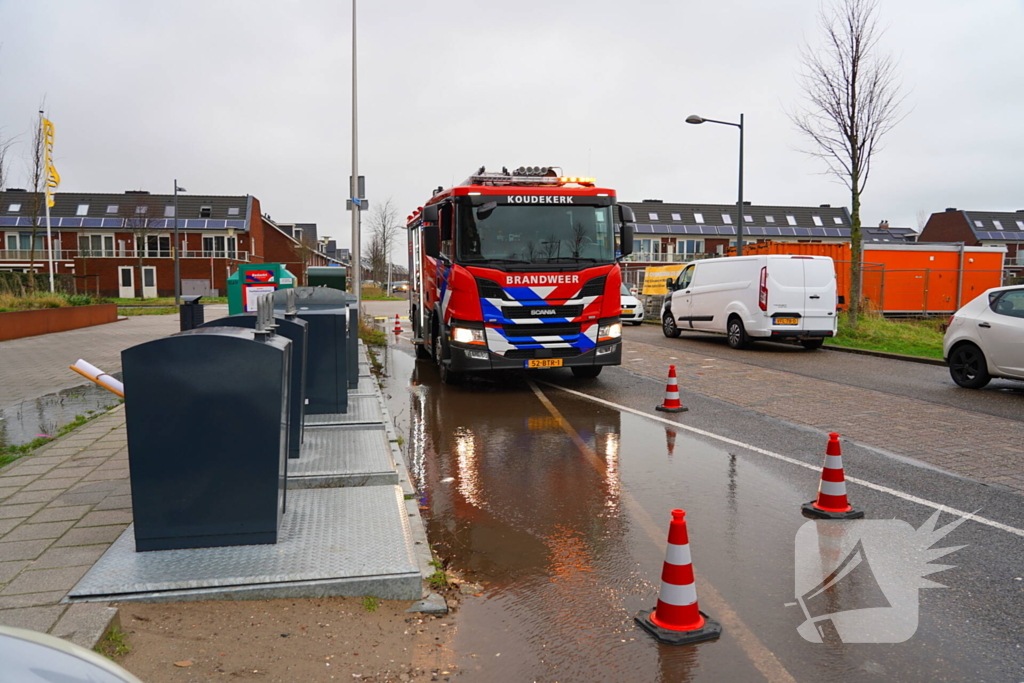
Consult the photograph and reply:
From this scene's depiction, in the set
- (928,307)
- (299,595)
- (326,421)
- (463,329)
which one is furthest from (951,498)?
(928,307)

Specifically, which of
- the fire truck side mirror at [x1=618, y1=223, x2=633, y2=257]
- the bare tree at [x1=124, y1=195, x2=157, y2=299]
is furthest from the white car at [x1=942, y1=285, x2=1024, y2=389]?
the bare tree at [x1=124, y1=195, x2=157, y2=299]

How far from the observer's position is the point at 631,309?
2709 cm

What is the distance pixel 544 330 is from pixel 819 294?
29.4ft

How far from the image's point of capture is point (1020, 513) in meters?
5.60

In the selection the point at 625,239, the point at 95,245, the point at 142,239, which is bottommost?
the point at 625,239

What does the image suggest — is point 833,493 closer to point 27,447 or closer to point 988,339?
point 27,447

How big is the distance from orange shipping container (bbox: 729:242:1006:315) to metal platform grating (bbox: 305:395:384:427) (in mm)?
20099

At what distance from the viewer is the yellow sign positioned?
3009 centimetres

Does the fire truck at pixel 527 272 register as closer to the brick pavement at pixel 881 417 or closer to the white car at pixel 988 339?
the brick pavement at pixel 881 417

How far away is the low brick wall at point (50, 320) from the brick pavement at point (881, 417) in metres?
15.5

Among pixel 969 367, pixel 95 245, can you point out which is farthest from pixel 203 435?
pixel 95 245

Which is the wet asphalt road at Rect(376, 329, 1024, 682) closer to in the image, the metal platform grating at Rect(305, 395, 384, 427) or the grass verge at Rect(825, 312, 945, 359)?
the metal platform grating at Rect(305, 395, 384, 427)

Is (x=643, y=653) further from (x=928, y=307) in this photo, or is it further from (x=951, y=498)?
(x=928, y=307)

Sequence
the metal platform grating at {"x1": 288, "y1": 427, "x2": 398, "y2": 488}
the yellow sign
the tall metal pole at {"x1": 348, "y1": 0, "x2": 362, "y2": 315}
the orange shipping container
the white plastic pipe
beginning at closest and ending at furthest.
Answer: the white plastic pipe < the metal platform grating at {"x1": 288, "y1": 427, "x2": 398, "y2": 488} < the tall metal pole at {"x1": 348, "y1": 0, "x2": 362, "y2": 315} < the orange shipping container < the yellow sign
